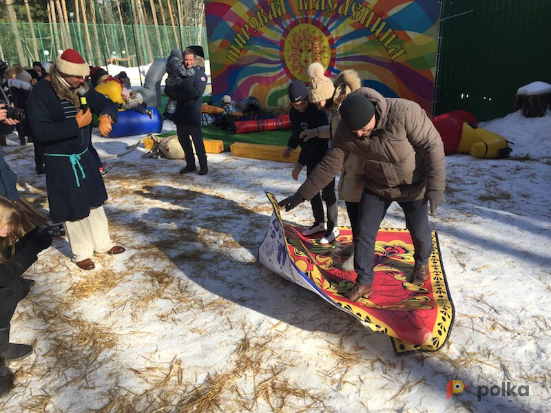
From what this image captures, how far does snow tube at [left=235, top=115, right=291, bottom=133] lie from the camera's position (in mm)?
10758

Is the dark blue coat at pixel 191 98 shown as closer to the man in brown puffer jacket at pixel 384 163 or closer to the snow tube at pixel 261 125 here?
the snow tube at pixel 261 125

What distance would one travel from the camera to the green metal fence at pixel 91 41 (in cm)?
2581

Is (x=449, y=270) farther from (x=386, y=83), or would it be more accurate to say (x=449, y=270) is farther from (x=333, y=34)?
(x=333, y=34)

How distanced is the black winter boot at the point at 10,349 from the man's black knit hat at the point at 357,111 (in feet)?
9.24

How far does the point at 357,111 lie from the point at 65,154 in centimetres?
284

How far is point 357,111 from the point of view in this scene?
9.11ft

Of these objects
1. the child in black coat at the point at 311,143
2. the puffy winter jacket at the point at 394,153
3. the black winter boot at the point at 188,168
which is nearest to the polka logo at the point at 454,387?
the puffy winter jacket at the point at 394,153

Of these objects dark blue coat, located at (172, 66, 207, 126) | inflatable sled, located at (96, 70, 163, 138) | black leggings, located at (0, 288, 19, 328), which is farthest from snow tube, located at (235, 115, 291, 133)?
black leggings, located at (0, 288, 19, 328)

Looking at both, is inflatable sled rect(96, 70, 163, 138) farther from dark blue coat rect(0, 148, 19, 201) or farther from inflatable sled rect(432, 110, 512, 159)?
dark blue coat rect(0, 148, 19, 201)

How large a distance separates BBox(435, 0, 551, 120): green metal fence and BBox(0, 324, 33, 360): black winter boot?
10.4m

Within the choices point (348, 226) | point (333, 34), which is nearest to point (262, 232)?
point (348, 226)

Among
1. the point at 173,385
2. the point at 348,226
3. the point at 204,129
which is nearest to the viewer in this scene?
the point at 173,385

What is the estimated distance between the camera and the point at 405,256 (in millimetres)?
4352

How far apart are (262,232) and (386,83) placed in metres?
6.87
